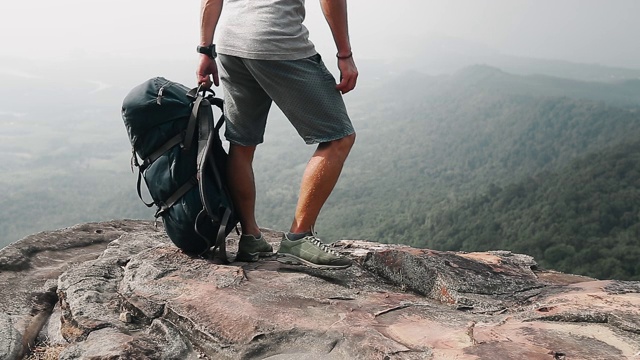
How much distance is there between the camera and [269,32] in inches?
133

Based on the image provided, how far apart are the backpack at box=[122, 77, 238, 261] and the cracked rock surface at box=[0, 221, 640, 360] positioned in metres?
0.37

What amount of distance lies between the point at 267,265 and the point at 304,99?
129 centimetres

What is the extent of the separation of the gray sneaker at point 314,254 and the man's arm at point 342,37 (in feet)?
3.53

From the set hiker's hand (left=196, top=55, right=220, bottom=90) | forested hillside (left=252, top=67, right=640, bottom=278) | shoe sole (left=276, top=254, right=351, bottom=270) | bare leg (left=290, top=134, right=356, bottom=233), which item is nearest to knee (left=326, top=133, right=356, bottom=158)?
bare leg (left=290, top=134, right=356, bottom=233)


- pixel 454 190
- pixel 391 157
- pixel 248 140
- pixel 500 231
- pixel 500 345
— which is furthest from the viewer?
pixel 391 157

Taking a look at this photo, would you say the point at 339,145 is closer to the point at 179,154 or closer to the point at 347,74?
the point at 347,74

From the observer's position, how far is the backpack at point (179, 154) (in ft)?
11.9

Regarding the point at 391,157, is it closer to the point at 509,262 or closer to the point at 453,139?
the point at 453,139

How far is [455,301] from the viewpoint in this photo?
3615mm

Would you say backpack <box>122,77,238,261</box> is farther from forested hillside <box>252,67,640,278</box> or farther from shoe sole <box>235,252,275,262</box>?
forested hillside <box>252,67,640,278</box>

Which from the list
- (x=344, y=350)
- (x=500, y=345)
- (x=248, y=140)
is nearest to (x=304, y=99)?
(x=248, y=140)

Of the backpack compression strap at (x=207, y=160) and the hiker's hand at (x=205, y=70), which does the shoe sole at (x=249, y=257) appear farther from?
the hiker's hand at (x=205, y=70)

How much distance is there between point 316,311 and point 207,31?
6.72ft

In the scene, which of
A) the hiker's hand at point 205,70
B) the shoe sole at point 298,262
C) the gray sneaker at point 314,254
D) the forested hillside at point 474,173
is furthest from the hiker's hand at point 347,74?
the forested hillside at point 474,173
